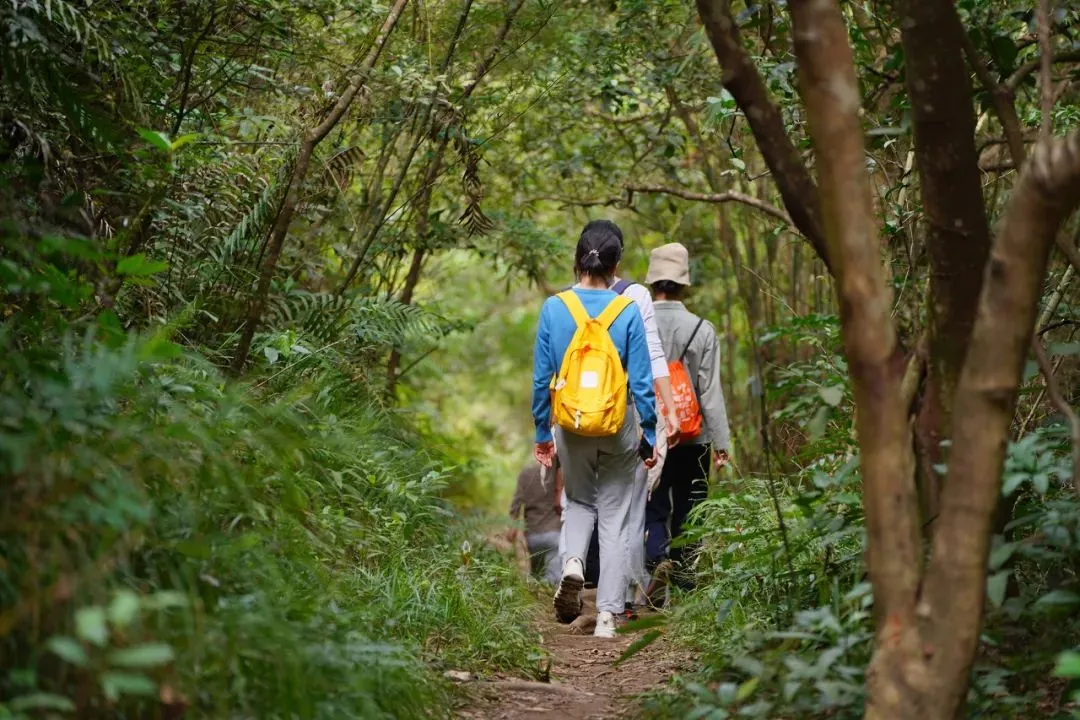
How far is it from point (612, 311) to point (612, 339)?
0.15 metres

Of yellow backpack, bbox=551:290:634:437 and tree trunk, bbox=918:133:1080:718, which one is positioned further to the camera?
yellow backpack, bbox=551:290:634:437

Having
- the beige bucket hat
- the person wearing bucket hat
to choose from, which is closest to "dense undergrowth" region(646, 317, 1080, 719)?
the person wearing bucket hat

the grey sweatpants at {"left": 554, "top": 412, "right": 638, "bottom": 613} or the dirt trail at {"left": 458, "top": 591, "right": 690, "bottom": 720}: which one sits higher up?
the grey sweatpants at {"left": 554, "top": 412, "right": 638, "bottom": 613}

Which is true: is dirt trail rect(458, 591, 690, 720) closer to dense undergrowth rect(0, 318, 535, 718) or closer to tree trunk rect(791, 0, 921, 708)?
dense undergrowth rect(0, 318, 535, 718)

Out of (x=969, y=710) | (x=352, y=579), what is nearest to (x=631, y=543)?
(x=352, y=579)

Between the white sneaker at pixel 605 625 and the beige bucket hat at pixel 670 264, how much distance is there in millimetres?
2275

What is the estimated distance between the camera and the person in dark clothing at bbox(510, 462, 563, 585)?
852 centimetres

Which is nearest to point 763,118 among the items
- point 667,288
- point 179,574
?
point 179,574

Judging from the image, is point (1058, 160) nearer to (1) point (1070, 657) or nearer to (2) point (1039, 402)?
(1) point (1070, 657)

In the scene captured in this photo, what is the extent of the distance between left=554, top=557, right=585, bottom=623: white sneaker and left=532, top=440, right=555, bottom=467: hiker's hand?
1.80 ft

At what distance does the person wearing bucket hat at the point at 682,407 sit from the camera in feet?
24.2

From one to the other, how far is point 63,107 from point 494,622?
110 inches

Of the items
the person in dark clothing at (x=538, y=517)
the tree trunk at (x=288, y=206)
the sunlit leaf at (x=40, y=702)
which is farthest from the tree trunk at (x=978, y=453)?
the person in dark clothing at (x=538, y=517)

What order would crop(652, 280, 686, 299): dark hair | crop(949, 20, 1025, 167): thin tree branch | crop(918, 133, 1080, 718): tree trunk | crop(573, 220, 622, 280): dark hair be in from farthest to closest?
crop(652, 280, 686, 299): dark hair
crop(573, 220, 622, 280): dark hair
crop(949, 20, 1025, 167): thin tree branch
crop(918, 133, 1080, 718): tree trunk
